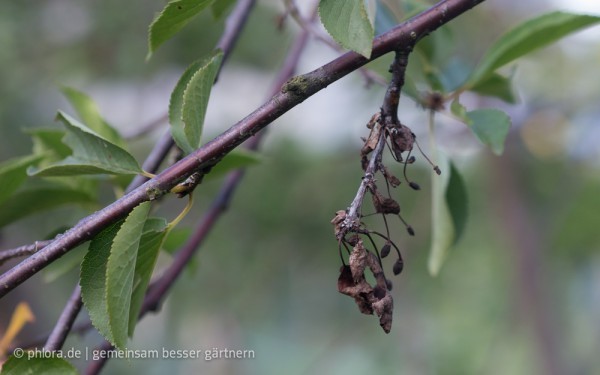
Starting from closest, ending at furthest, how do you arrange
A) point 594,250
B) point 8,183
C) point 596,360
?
1. point 8,183
2. point 594,250
3. point 596,360

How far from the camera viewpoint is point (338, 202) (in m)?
1.89

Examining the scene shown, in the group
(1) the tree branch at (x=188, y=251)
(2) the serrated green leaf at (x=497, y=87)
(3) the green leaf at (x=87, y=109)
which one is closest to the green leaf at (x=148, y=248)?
(1) the tree branch at (x=188, y=251)

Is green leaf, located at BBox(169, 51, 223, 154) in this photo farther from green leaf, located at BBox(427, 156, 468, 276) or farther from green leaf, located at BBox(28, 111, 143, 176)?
green leaf, located at BBox(427, 156, 468, 276)

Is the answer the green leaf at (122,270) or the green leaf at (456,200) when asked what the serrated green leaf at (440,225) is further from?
the green leaf at (122,270)

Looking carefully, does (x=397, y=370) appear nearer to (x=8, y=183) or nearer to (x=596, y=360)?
(x=596, y=360)

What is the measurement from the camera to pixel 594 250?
2369 mm

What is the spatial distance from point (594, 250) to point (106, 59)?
212cm

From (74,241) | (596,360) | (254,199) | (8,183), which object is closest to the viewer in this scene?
(74,241)

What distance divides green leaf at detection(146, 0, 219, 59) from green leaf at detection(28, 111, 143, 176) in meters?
0.07

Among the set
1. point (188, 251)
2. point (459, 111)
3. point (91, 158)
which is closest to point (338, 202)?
point (188, 251)

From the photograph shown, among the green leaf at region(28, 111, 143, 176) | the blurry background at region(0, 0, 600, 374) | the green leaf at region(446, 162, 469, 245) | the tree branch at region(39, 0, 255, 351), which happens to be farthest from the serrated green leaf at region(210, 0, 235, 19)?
the blurry background at region(0, 0, 600, 374)

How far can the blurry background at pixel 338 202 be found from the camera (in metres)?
2.11

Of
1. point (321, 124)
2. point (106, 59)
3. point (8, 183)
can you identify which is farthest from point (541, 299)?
point (8, 183)

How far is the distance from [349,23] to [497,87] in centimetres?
29
